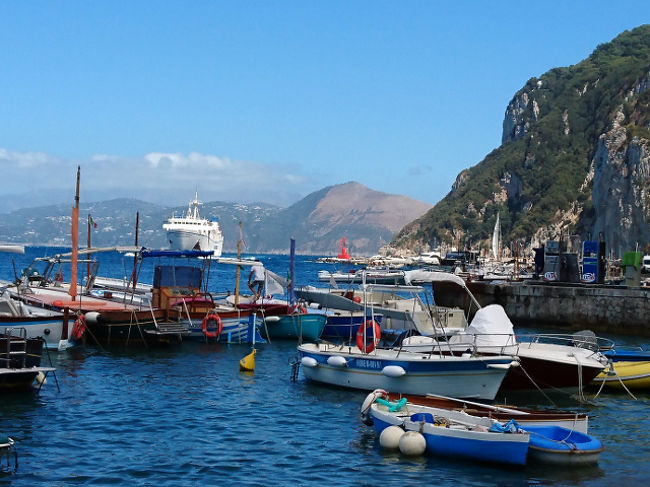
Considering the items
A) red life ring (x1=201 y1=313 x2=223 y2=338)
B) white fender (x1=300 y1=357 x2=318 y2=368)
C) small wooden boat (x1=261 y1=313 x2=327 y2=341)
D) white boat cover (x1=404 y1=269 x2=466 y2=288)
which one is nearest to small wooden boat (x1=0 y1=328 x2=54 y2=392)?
white fender (x1=300 y1=357 x2=318 y2=368)

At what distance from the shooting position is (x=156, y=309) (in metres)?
35.6

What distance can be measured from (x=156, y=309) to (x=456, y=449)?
21061 mm

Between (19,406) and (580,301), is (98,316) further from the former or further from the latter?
(580,301)

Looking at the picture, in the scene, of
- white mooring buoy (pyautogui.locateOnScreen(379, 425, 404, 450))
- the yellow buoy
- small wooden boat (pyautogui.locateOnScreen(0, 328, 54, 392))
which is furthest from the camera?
the yellow buoy

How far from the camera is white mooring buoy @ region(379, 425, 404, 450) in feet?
59.8

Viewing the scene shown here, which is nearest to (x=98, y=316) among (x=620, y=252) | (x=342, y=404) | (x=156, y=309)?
(x=156, y=309)

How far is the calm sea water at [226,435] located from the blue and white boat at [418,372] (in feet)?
2.39

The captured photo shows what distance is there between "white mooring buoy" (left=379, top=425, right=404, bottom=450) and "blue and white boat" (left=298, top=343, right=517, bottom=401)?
4981mm

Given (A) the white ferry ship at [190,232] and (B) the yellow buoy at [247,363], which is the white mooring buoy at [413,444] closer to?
(B) the yellow buoy at [247,363]

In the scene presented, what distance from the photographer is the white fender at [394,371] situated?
23.5 m

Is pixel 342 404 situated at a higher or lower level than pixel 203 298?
lower

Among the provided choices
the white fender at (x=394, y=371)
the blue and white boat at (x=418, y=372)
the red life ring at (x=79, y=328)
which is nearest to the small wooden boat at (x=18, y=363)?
the blue and white boat at (x=418, y=372)

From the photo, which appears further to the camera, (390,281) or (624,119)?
(624,119)

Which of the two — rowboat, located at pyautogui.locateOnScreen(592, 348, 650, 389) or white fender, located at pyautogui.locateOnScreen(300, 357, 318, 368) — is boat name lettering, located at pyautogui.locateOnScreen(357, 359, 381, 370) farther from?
rowboat, located at pyautogui.locateOnScreen(592, 348, 650, 389)
